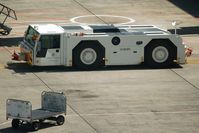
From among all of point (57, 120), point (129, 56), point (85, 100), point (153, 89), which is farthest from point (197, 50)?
point (57, 120)

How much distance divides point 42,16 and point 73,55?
46.8 feet

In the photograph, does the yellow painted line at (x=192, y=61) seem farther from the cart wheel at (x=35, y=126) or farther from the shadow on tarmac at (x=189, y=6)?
the cart wheel at (x=35, y=126)

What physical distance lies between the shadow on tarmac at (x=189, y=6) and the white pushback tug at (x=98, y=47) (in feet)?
49.4

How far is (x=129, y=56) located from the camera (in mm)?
43062

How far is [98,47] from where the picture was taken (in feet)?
139

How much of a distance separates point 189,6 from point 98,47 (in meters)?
20.4

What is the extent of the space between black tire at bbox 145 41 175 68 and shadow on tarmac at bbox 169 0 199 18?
48.7 ft

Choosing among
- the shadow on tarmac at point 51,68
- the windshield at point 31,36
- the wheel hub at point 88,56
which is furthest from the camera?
the wheel hub at point 88,56

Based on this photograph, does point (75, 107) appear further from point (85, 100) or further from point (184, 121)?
point (184, 121)

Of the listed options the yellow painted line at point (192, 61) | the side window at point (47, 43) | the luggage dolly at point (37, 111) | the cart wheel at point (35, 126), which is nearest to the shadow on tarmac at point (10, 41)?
the side window at point (47, 43)

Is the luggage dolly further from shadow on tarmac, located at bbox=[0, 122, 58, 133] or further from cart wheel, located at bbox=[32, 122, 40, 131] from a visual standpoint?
shadow on tarmac, located at bbox=[0, 122, 58, 133]

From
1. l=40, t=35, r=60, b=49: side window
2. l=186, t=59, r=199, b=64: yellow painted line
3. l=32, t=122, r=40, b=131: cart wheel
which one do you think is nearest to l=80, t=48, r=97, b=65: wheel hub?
l=40, t=35, r=60, b=49: side window

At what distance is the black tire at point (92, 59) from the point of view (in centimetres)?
4234

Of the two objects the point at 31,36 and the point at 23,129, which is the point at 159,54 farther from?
the point at 23,129
